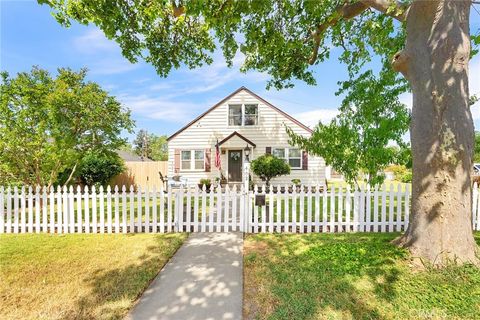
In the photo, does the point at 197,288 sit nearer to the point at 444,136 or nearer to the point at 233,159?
the point at 444,136

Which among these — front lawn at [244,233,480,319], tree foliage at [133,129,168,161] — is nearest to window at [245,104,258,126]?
front lawn at [244,233,480,319]

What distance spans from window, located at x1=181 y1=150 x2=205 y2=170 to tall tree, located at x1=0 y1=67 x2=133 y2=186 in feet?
25.9

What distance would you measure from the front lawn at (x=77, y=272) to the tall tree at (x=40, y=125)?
2506 millimetres

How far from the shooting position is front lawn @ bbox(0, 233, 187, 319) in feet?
9.71

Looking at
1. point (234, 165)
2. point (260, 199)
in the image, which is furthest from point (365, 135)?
point (234, 165)

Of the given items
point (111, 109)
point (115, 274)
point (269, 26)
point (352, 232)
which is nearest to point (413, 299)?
point (352, 232)

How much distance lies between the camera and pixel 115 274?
12.5 ft

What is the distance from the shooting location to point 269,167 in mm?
14047

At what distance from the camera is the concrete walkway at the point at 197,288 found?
2846 millimetres

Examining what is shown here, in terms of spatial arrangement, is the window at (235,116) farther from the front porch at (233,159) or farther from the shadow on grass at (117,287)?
the shadow on grass at (117,287)

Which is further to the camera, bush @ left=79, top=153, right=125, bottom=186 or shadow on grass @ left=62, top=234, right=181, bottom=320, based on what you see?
bush @ left=79, top=153, right=125, bottom=186

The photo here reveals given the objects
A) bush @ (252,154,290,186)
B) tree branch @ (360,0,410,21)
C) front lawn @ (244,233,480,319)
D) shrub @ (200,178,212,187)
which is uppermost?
tree branch @ (360,0,410,21)

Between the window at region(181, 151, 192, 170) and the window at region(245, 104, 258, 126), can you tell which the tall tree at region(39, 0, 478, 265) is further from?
the window at region(181, 151, 192, 170)

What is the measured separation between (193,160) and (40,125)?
32.0 ft
